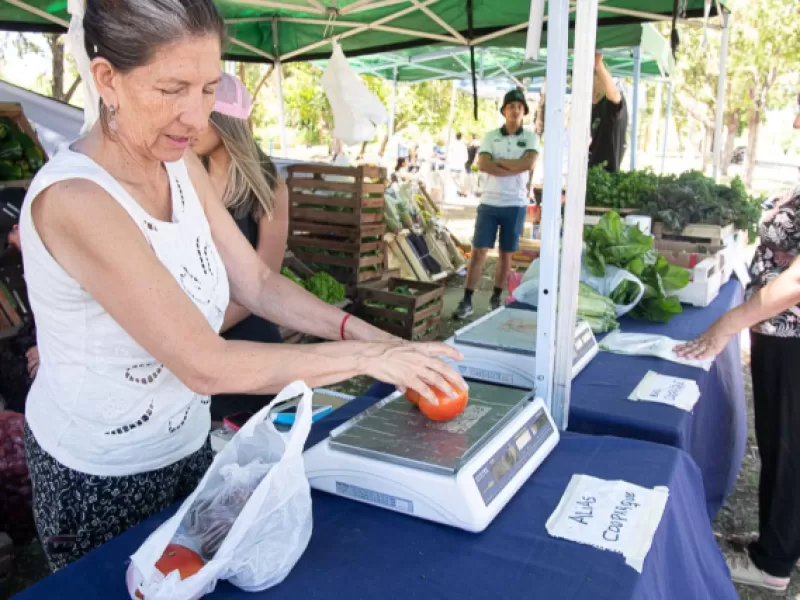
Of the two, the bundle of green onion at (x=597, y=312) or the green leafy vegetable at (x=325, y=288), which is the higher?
the bundle of green onion at (x=597, y=312)

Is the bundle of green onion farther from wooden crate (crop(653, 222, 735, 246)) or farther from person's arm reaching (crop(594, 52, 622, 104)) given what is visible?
person's arm reaching (crop(594, 52, 622, 104))

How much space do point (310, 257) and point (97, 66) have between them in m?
4.76

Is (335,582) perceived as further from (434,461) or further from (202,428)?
(202,428)

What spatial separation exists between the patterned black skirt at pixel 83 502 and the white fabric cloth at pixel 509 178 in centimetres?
561

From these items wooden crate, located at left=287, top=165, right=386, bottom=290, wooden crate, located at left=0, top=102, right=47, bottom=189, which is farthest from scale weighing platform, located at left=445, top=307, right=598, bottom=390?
wooden crate, located at left=287, top=165, right=386, bottom=290

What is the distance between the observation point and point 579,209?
1.76m

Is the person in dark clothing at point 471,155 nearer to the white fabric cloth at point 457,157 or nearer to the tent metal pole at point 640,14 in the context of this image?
the white fabric cloth at point 457,157

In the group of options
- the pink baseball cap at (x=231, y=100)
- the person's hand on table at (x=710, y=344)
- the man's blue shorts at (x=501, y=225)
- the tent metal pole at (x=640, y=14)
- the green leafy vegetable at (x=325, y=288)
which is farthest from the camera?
the man's blue shorts at (x=501, y=225)

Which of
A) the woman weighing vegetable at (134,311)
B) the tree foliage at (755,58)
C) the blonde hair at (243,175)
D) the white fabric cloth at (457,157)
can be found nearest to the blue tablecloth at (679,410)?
the woman weighing vegetable at (134,311)

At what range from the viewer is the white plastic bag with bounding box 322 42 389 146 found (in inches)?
232

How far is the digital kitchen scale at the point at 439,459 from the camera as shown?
1280mm

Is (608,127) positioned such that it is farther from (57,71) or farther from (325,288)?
(57,71)

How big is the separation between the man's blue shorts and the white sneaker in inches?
173

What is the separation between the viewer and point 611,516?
1.35 m
